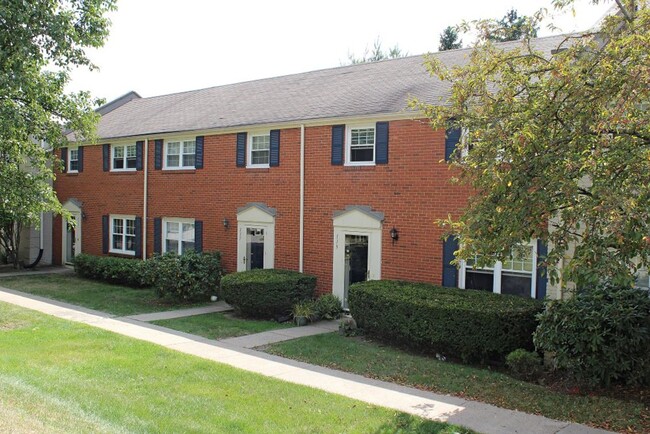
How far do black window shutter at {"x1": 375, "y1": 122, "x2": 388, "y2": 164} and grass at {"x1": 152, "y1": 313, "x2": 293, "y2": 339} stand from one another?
15.2 ft

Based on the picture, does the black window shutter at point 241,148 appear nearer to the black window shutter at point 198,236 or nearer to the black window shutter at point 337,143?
the black window shutter at point 198,236

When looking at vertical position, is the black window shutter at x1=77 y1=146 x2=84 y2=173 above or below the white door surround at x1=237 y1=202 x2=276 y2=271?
above

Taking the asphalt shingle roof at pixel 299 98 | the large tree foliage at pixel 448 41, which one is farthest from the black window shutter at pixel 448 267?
the large tree foliage at pixel 448 41

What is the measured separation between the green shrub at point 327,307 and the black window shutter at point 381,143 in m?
3.67

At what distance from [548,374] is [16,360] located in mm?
8888

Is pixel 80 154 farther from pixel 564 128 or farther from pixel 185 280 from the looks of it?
pixel 564 128

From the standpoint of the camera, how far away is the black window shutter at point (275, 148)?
16562 mm

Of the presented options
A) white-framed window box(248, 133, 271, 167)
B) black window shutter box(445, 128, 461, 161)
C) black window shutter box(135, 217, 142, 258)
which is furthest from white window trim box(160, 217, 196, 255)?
black window shutter box(445, 128, 461, 161)

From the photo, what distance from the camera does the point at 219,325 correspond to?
13742mm

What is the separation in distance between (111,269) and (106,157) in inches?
192

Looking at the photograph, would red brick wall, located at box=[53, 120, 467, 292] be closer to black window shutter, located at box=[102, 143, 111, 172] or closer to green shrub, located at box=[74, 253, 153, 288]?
black window shutter, located at box=[102, 143, 111, 172]

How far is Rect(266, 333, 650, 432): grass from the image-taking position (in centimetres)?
785

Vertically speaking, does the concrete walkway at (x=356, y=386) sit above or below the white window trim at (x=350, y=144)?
below

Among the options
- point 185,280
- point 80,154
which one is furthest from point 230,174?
point 80,154
